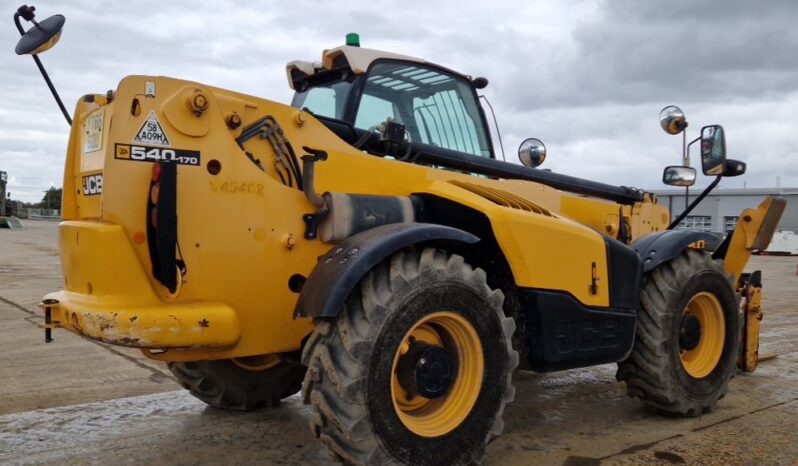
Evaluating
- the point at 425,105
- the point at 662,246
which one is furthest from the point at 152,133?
the point at 662,246

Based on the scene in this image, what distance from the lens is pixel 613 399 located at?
5.23 meters

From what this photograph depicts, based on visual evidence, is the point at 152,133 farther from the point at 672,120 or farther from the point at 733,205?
the point at 733,205

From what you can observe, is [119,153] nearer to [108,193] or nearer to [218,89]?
[108,193]

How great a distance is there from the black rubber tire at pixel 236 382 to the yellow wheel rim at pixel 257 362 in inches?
1.8

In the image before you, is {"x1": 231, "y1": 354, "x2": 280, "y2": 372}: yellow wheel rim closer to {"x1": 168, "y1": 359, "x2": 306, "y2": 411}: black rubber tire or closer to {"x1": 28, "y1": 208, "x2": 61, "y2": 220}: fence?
{"x1": 168, "y1": 359, "x2": 306, "y2": 411}: black rubber tire

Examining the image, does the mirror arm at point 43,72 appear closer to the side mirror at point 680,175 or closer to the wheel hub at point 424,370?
the wheel hub at point 424,370

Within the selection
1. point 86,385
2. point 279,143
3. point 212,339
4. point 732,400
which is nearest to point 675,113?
point 732,400

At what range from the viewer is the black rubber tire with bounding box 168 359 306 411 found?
4.46 metres

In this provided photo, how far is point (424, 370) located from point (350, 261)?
2.16ft

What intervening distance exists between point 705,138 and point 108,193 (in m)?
4.25

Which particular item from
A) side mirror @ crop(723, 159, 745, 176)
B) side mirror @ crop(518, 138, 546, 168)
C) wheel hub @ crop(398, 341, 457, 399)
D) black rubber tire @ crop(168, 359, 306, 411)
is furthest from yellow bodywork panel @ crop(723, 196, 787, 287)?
black rubber tire @ crop(168, 359, 306, 411)

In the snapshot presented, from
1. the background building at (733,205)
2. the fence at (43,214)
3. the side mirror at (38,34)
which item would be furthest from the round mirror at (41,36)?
the fence at (43,214)

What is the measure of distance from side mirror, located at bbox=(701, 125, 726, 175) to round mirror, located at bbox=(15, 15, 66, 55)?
4390mm

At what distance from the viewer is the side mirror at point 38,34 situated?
335 cm
